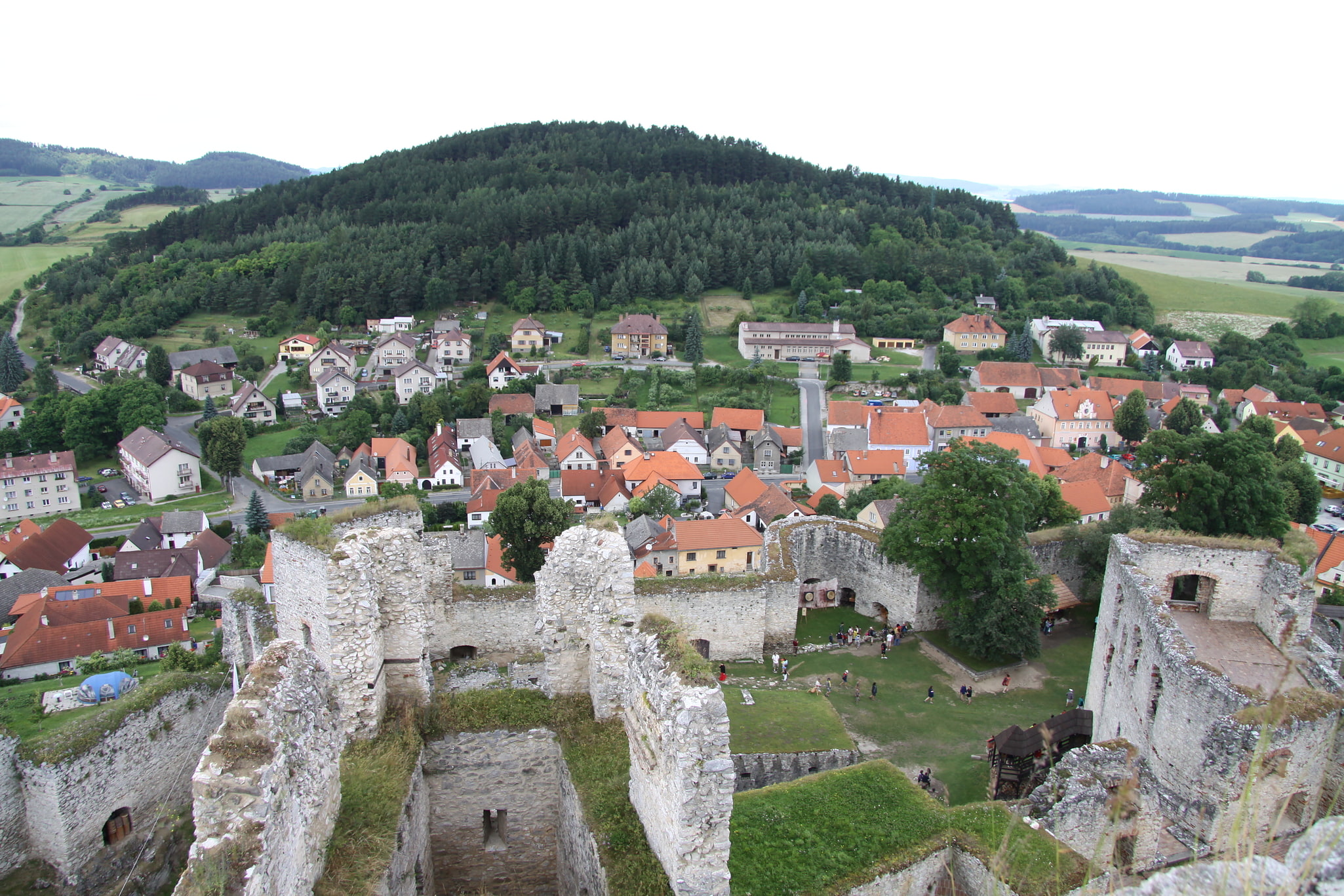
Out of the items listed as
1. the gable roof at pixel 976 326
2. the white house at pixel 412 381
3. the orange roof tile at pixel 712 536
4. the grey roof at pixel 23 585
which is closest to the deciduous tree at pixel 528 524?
the orange roof tile at pixel 712 536

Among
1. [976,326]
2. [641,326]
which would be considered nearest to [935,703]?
[641,326]

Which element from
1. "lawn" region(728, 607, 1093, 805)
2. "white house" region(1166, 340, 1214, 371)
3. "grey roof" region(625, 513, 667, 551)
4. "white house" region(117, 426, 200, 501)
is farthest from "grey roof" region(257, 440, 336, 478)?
"white house" region(1166, 340, 1214, 371)

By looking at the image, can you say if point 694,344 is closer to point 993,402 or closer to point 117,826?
point 993,402

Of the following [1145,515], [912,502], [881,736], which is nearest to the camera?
[881,736]

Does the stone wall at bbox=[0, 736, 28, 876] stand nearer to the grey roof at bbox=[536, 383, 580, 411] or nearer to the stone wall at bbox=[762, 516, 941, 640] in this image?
the stone wall at bbox=[762, 516, 941, 640]

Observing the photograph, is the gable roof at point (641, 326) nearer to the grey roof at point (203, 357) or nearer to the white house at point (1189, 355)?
the grey roof at point (203, 357)

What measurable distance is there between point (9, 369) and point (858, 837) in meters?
98.7

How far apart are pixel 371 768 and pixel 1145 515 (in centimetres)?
2366

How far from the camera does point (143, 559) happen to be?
39000mm

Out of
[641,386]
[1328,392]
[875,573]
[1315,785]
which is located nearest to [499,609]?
[875,573]

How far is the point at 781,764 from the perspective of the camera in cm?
1611

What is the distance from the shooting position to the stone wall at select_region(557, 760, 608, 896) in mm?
9180

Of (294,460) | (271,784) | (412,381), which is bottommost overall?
(294,460)

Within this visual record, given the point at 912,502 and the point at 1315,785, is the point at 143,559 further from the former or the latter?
the point at 1315,785
